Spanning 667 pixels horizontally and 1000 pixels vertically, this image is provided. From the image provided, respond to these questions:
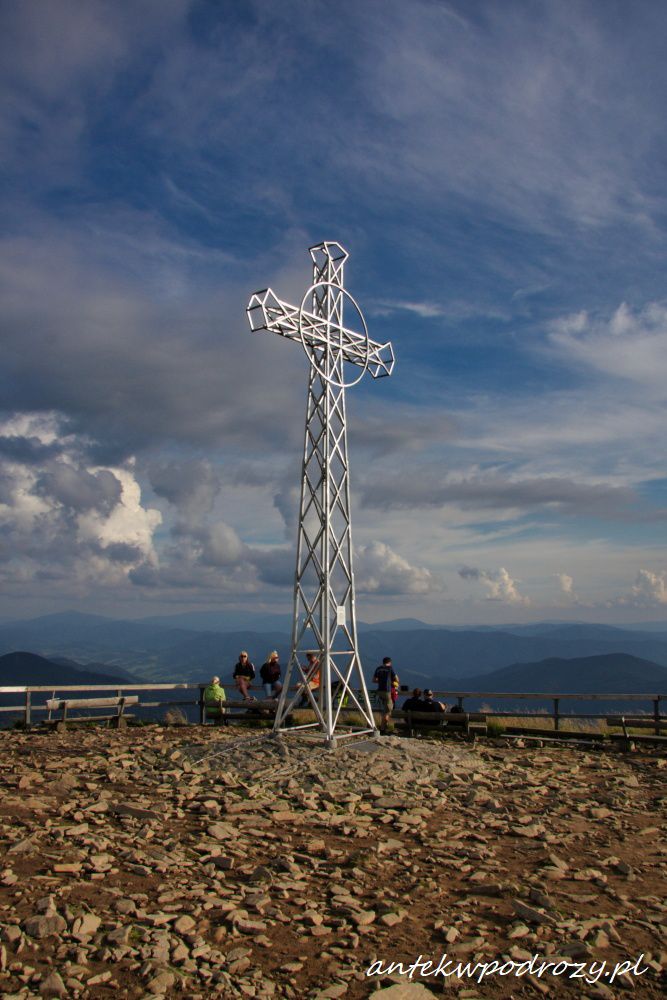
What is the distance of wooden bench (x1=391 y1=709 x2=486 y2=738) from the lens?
18109 mm

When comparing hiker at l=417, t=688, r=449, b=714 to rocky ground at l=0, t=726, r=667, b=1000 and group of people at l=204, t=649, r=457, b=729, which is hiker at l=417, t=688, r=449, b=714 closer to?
group of people at l=204, t=649, r=457, b=729

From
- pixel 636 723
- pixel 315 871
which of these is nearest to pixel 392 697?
pixel 636 723

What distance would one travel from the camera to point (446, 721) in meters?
18.5

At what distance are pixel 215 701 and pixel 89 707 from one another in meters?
3.29

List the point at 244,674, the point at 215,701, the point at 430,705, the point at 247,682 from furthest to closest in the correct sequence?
1. the point at 244,674
2. the point at 247,682
3. the point at 215,701
4. the point at 430,705

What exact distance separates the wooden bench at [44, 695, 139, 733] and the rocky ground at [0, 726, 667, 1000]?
468 cm

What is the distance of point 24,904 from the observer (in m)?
7.56

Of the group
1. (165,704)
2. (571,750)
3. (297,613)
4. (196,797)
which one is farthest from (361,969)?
(165,704)

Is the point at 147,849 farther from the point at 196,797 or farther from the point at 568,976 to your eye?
the point at 568,976

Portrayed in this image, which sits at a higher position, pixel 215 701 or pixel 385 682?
pixel 385 682

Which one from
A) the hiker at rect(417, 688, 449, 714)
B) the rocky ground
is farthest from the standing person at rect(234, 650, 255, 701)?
the rocky ground

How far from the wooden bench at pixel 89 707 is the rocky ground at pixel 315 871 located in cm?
468

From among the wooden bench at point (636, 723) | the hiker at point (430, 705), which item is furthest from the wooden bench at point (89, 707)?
the wooden bench at point (636, 723)

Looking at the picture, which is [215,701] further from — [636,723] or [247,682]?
[636,723]
